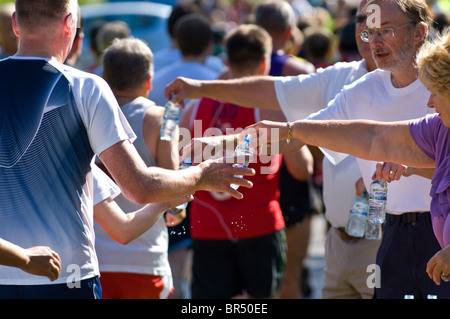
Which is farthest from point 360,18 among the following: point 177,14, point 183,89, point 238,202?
point 177,14

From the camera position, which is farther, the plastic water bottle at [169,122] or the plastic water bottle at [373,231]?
the plastic water bottle at [373,231]

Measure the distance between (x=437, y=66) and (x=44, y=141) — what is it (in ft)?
5.28

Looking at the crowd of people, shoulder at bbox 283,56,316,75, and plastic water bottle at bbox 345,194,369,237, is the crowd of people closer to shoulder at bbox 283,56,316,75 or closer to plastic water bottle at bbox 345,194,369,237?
shoulder at bbox 283,56,316,75

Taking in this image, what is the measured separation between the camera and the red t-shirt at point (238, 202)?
5.05 m

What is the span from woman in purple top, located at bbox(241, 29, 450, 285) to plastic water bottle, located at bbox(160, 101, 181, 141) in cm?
70

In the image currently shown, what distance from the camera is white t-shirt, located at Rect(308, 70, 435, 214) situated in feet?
11.9

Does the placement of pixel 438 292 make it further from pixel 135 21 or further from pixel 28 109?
pixel 135 21

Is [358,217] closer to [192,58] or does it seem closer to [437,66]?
[437,66]

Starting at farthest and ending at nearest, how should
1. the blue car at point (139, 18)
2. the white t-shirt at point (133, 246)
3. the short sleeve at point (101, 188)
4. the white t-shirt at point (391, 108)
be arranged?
the blue car at point (139, 18), the white t-shirt at point (133, 246), the white t-shirt at point (391, 108), the short sleeve at point (101, 188)

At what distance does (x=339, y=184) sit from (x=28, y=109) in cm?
239

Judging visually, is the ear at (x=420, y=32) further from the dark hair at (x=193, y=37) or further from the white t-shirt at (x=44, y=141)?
the dark hair at (x=193, y=37)

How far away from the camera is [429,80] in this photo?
2900 mm

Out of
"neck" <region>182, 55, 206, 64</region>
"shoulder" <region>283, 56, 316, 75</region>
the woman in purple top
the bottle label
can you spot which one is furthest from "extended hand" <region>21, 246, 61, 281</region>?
"neck" <region>182, 55, 206, 64</region>

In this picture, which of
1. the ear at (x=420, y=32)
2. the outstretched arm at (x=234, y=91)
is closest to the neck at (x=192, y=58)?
the outstretched arm at (x=234, y=91)
